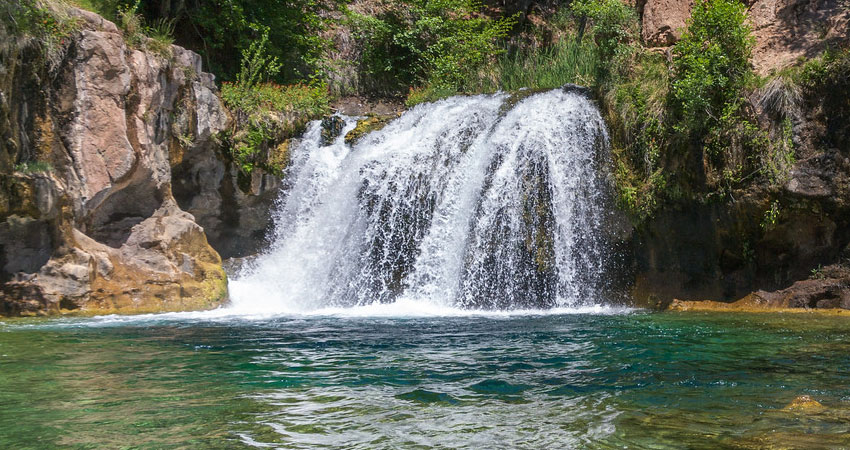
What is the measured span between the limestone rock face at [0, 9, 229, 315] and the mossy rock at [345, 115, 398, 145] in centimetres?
278

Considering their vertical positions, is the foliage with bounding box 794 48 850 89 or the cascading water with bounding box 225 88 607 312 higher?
the foliage with bounding box 794 48 850 89

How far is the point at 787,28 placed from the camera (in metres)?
11.4

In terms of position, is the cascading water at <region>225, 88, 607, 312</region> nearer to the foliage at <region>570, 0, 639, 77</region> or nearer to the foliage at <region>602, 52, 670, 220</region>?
the foliage at <region>602, 52, 670, 220</region>

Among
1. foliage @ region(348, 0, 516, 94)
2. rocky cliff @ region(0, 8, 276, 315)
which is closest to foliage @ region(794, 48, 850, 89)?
foliage @ region(348, 0, 516, 94)

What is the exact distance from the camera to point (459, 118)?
12914 millimetres

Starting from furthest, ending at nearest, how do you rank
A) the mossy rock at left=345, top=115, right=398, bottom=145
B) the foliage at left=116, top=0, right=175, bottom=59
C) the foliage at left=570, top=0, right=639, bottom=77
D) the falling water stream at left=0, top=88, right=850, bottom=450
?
1. the mossy rock at left=345, top=115, right=398, bottom=145
2. the foliage at left=570, top=0, right=639, bottom=77
3. the foliage at left=116, top=0, right=175, bottom=59
4. the falling water stream at left=0, top=88, right=850, bottom=450

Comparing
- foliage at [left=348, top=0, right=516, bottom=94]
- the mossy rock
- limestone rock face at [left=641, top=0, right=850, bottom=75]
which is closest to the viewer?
limestone rock face at [left=641, top=0, right=850, bottom=75]

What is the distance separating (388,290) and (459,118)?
11.7 ft

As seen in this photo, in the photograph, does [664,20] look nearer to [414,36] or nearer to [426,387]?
[414,36]

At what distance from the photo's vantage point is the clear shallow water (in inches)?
133

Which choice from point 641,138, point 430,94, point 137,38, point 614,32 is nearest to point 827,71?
point 641,138

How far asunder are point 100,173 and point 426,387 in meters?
7.33

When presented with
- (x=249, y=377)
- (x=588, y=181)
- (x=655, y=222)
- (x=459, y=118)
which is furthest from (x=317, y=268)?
(x=249, y=377)

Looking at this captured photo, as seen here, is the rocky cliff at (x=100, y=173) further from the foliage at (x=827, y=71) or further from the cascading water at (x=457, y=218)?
the foliage at (x=827, y=71)
